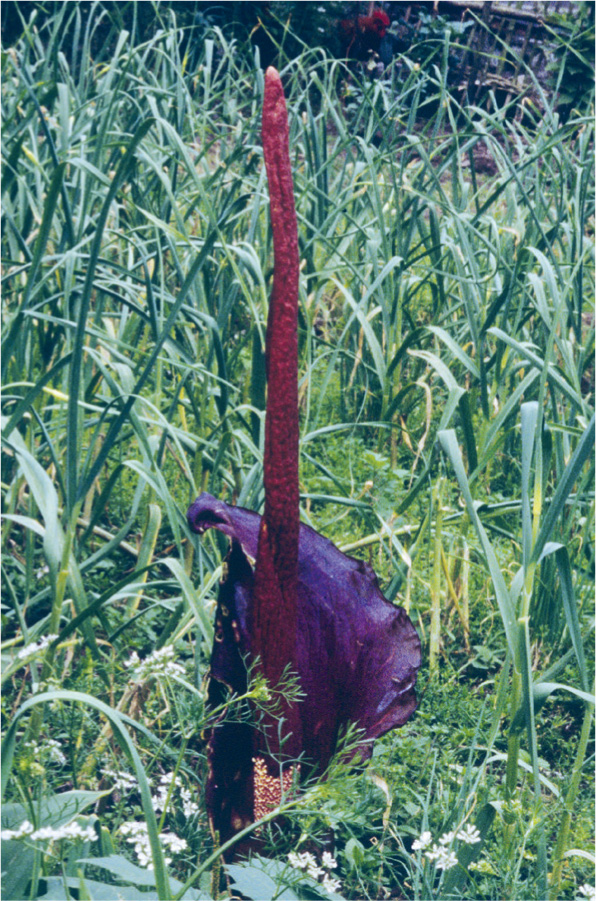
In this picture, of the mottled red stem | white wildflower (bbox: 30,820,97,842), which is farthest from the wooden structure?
white wildflower (bbox: 30,820,97,842)

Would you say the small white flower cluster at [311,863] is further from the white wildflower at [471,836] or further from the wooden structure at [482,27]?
the wooden structure at [482,27]

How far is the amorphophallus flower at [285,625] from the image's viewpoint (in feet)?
2.15

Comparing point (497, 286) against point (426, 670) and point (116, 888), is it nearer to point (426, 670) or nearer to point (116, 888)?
point (426, 670)

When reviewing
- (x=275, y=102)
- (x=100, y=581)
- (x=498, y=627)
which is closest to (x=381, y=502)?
(x=498, y=627)

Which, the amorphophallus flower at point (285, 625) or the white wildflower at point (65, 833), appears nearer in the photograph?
the white wildflower at point (65, 833)

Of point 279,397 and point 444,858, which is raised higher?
point 279,397

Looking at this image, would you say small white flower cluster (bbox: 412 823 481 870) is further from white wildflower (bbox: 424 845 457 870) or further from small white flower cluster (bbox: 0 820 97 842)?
small white flower cluster (bbox: 0 820 97 842)

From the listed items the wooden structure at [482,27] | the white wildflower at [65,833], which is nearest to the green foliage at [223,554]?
the white wildflower at [65,833]

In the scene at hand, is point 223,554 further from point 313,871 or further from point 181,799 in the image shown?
point 313,871

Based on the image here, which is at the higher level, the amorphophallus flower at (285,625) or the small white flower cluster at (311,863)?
the amorphophallus flower at (285,625)

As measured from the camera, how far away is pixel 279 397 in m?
0.65

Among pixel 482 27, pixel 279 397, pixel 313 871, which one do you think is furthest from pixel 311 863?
pixel 482 27

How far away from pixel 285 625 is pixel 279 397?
0.66 ft

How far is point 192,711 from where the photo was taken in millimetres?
710
